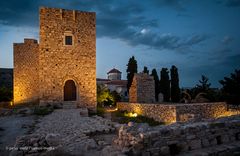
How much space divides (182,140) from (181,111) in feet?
32.9

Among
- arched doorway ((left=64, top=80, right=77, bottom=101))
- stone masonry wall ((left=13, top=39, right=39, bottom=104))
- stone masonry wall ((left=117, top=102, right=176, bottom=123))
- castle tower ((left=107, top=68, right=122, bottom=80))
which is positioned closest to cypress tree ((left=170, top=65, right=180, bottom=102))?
stone masonry wall ((left=117, top=102, right=176, bottom=123))

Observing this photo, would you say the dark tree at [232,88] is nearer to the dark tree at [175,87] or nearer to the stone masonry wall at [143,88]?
the dark tree at [175,87]

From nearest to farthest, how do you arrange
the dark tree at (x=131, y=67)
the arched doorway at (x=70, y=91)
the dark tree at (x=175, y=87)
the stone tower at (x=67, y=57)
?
1. the stone tower at (x=67, y=57)
2. the arched doorway at (x=70, y=91)
3. the dark tree at (x=175, y=87)
4. the dark tree at (x=131, y=67)

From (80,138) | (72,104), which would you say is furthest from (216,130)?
(72,104)

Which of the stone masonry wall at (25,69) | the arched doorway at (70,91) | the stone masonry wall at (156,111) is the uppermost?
the stone masonry wall at (25,69)

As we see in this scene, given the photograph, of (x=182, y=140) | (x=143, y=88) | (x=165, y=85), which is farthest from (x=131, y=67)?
(x=182, y=140)

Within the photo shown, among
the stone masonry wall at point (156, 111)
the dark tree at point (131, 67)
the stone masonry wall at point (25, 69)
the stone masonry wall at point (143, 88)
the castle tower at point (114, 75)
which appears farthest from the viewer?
the castle tower at point (114, 75)

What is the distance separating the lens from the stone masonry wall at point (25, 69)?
22984 mm

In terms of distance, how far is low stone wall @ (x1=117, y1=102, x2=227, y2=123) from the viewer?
1491 cm

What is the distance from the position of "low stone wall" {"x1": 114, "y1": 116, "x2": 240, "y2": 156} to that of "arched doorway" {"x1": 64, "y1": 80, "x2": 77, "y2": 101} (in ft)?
41.3

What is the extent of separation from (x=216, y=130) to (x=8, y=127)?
8709mm

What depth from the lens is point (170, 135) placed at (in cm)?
538

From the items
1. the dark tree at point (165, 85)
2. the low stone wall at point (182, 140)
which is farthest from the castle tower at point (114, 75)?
the low stone wall at point (182, 140)

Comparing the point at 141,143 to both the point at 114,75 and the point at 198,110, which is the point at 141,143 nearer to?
the point at 198,110
